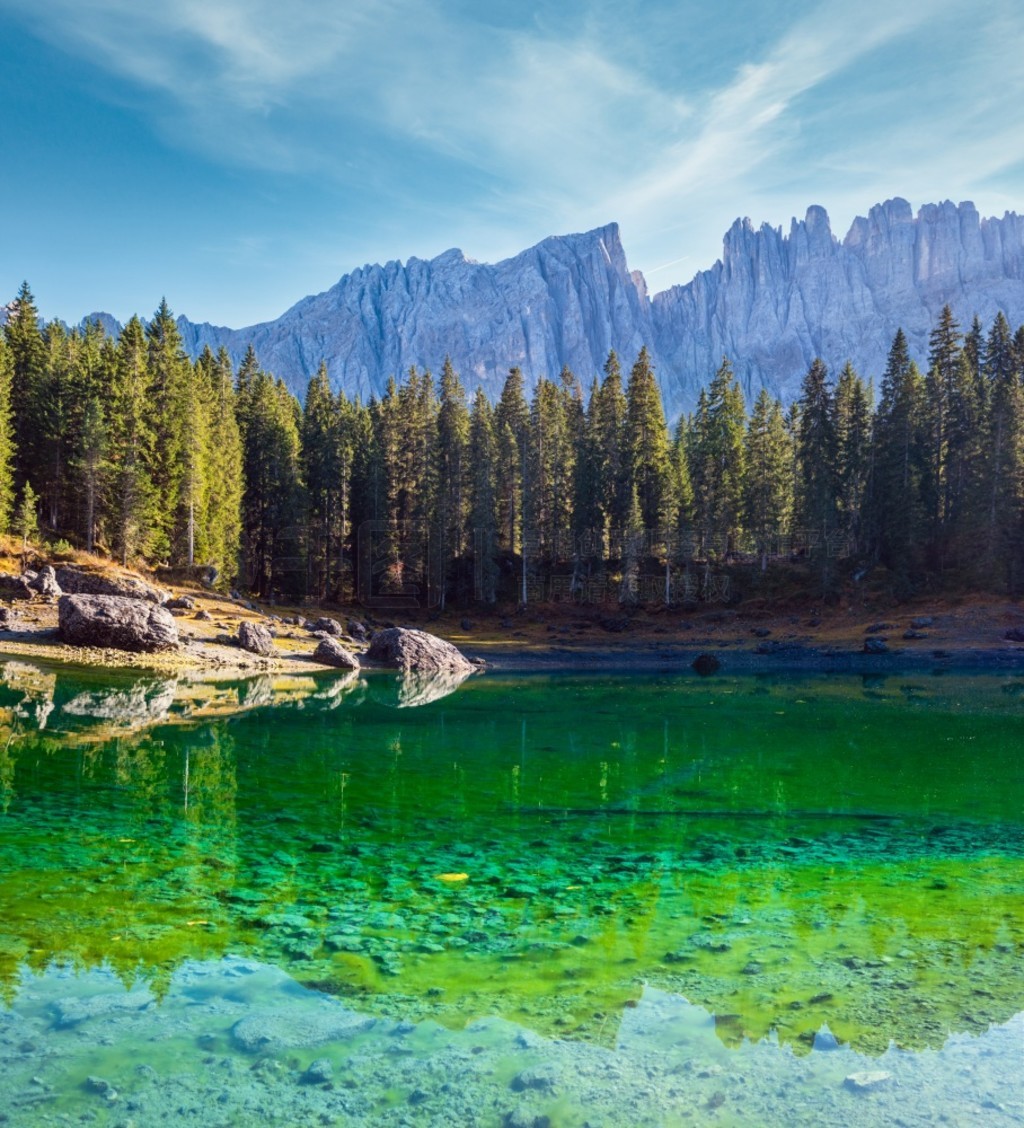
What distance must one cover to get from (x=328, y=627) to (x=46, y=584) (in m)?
15.6

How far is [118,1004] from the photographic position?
705 cm

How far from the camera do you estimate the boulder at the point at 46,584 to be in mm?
42406

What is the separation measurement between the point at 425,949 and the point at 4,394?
53.6 m

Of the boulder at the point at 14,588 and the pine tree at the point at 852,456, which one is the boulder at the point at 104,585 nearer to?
the boulder at the point at 14,588

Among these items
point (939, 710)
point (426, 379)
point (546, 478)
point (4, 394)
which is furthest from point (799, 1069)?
point (426, 379)

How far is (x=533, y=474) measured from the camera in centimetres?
7394

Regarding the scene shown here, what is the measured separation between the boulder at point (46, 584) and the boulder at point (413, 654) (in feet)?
53.6

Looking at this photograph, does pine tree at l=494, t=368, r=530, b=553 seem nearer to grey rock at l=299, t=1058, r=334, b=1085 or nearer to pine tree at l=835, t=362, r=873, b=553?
pine tree at l=835, t=362, r=873, b=553

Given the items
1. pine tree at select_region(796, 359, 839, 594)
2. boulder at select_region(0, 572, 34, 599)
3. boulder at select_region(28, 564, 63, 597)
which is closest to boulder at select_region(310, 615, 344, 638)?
boulder at select_region(28, 564, 63, 597)

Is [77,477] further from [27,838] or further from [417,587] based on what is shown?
[27,838]

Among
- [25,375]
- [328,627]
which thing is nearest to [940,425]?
[328,627]

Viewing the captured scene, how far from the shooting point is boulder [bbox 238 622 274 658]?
136 feet

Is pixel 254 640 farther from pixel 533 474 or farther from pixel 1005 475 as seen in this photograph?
pixel 1005 475

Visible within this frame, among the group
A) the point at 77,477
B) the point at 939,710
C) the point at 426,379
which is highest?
the point at 426,379
